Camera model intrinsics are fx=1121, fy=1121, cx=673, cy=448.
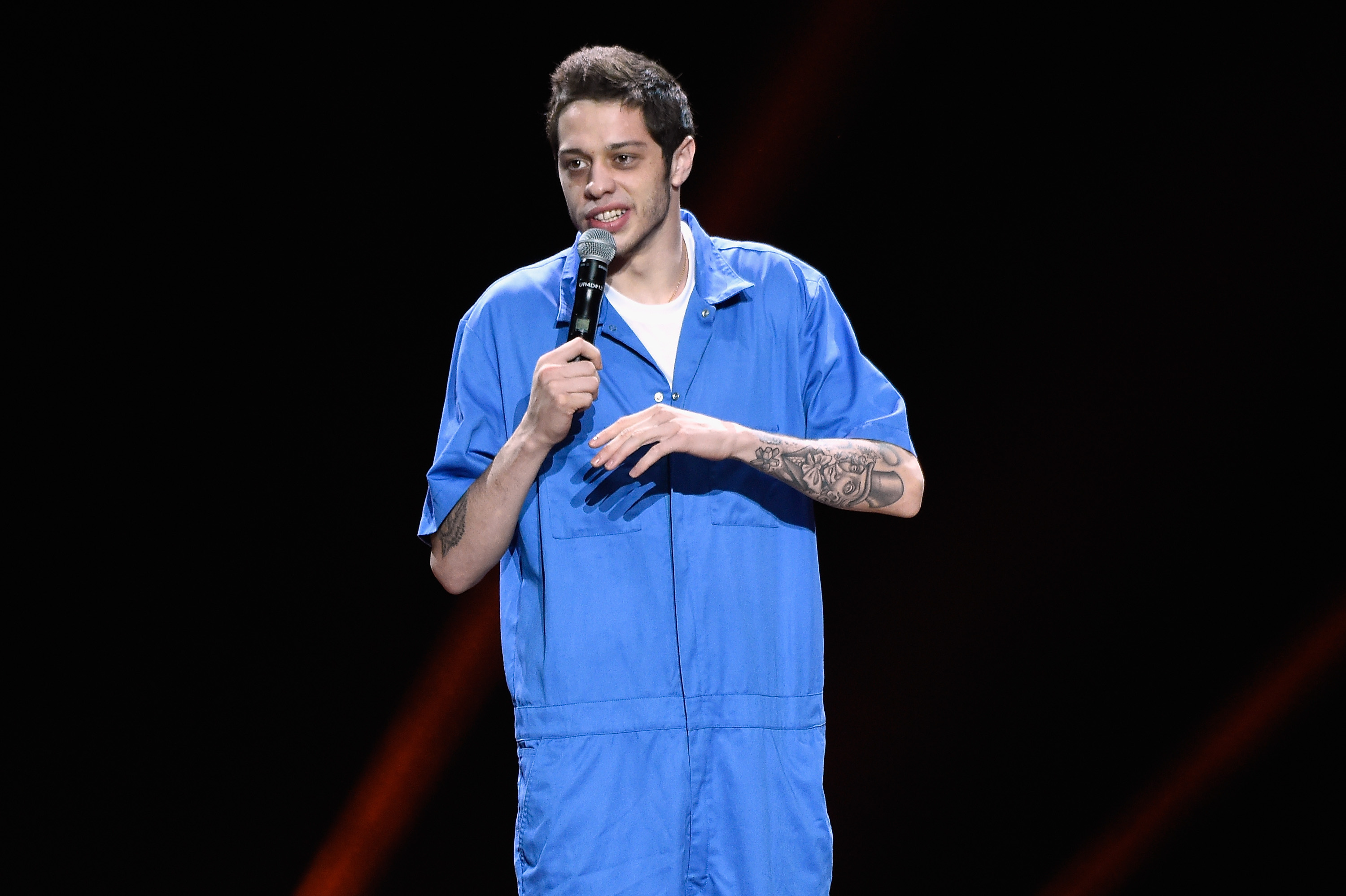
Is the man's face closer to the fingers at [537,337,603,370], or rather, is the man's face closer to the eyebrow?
the eyebrow

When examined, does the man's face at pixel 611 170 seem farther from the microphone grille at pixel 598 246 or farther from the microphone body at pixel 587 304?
the microphone body at pixel 587 304

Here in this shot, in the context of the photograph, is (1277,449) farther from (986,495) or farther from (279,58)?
(279,58)

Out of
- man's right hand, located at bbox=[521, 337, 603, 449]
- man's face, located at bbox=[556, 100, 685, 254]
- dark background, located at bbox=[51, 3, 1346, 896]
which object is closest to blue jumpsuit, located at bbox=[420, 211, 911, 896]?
man's face, located at bbox=[556, 100, 685, 254]

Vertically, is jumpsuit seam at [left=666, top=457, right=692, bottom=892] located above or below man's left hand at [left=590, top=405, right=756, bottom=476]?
below

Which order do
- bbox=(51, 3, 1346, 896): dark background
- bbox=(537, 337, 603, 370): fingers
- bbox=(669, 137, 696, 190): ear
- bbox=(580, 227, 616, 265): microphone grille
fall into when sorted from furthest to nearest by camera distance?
bbox=(51, 3, 1346, 896): dark background
bbox=(669, 137, 696, 190): ear
bbox=(580, 227, 616, 265): microphone grille
bbox=(537, 337, 603, 370): fingers

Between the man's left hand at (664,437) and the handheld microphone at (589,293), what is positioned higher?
the handheld microphone at (589,293)

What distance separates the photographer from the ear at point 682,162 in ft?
5.70

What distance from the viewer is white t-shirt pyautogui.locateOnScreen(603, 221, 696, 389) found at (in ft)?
5.59

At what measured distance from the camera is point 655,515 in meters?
1.61

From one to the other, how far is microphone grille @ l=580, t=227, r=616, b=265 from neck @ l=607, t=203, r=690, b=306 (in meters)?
0.14

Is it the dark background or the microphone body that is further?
the dark background

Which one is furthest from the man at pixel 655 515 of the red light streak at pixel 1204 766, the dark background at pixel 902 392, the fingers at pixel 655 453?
the red light streak at pixel 1204 766

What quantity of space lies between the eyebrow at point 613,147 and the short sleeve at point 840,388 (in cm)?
35

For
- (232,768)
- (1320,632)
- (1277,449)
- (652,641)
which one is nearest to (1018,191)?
(1277,449)
